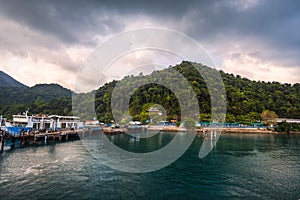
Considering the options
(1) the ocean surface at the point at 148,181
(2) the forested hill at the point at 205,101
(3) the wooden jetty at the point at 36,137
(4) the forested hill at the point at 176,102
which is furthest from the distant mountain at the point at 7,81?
(1) the ocean surface at the point at 148,181

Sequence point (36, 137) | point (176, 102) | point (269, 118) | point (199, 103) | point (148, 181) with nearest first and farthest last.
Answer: point (148, 181), point (36, 137), point (269, 118), point (199, 103), point (176, 102)

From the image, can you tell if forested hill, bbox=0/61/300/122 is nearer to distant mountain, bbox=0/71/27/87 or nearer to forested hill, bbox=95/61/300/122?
forested hill, bbox=95/61/300/122

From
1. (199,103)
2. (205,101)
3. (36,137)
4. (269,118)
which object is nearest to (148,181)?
(36,137)

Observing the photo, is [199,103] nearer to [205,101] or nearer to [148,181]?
[205,101]

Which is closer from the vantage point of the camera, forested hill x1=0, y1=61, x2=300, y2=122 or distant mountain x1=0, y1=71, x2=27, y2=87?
forested hill x1=0, y1=61, x2=300, y2=122

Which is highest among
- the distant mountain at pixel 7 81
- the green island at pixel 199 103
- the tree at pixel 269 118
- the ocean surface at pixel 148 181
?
the distant mountain at pixel 7 81

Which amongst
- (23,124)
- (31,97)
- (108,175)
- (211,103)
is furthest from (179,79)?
(31,97)

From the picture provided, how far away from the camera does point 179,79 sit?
6022 cm

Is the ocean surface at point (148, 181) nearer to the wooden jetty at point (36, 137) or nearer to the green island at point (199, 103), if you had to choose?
the wooden jetty at point (36, 137)

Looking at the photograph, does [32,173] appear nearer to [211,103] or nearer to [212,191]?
[212,191]

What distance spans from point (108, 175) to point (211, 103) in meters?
59.1

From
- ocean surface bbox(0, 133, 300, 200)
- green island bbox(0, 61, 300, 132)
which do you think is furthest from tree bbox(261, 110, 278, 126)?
ocean surface bbox(0, 133, 300, 200)

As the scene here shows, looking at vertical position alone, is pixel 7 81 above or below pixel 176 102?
above

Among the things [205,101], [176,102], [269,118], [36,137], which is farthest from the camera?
[205,101]
